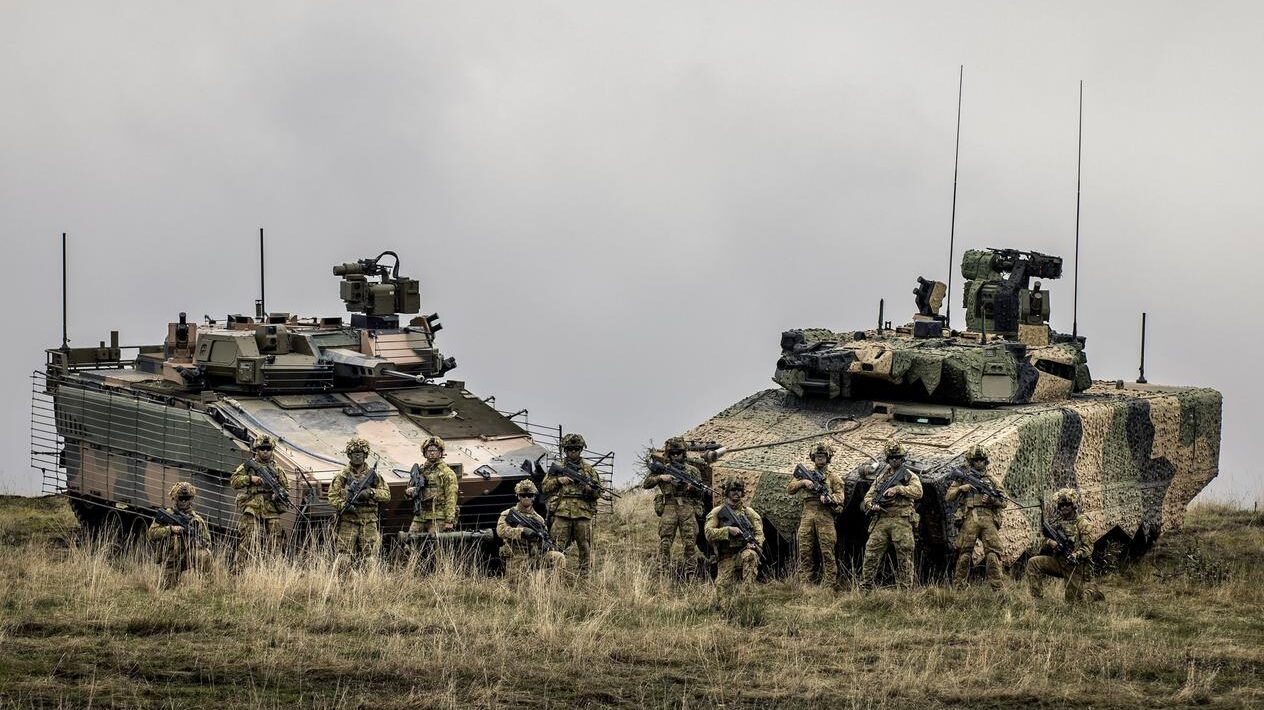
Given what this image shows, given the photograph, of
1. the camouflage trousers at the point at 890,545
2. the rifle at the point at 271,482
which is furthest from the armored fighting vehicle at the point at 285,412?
the camouflage trousers at the point at 890,545

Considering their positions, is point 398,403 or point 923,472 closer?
point 923,472

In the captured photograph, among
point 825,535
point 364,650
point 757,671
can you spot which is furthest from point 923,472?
point 364,650

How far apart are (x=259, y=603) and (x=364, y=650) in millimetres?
1914

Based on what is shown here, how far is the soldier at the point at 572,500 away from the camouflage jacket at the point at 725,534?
156cm

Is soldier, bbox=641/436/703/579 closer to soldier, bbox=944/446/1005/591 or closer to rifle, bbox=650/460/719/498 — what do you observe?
rifle, bbox=650/460/719/498

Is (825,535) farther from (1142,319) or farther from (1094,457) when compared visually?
(1142,319)

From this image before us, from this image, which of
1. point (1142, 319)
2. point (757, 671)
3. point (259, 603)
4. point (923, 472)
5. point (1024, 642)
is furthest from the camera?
point (1142, 319)

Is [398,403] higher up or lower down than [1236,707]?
higher up

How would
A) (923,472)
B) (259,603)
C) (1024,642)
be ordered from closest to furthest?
1. (1024,642)
2. (259,603)
3. (923,472)

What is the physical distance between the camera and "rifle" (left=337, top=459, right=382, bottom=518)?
Result: 16.6m

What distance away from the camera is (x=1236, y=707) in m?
12.2

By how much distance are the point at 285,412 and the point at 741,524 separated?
5.04 metres

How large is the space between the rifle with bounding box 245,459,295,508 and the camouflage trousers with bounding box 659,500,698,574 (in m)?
3.25

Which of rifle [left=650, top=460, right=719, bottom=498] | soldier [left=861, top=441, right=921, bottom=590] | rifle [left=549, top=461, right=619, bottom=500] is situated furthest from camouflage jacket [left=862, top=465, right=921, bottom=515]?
rifle [left=549, top=461, right=619, bottom=500]
